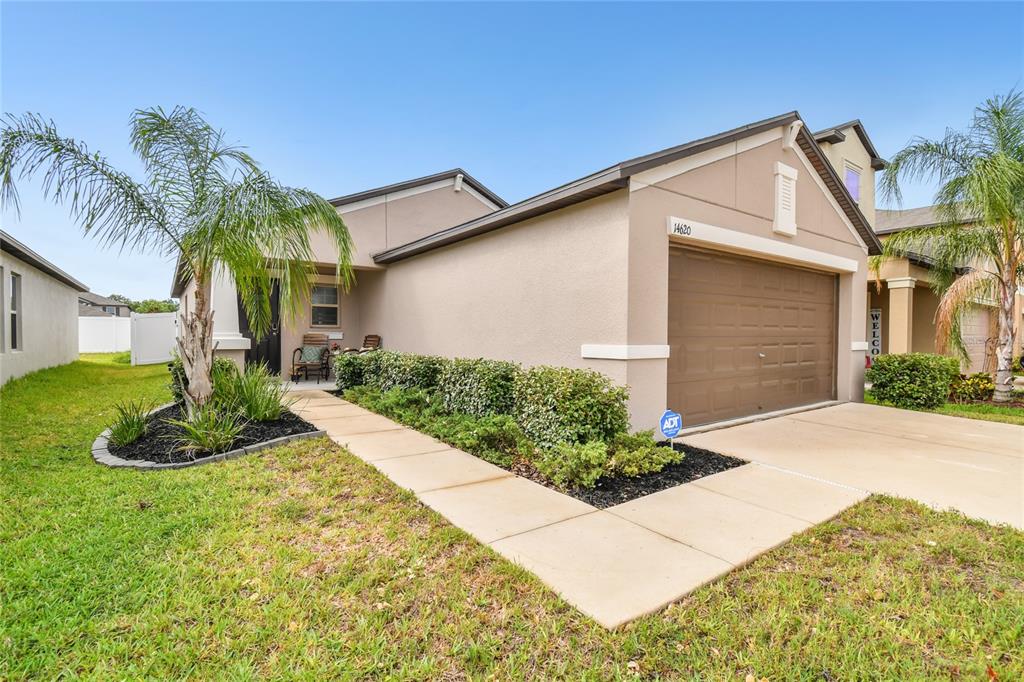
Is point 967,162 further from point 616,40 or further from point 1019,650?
point 1019,650

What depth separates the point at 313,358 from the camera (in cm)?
1169

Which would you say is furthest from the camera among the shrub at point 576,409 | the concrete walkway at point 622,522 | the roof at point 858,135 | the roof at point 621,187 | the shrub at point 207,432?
the roof at point 858,135

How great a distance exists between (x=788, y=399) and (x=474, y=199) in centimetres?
912

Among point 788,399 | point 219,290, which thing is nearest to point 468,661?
point 788,399

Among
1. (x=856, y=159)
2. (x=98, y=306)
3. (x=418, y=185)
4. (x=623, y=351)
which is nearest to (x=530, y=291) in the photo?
(x=623, y=351)

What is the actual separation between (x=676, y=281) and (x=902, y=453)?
10.5ft

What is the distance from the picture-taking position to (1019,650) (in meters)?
2.17

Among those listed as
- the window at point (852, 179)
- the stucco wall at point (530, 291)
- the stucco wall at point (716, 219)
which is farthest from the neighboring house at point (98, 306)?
the window at point (852, 179)

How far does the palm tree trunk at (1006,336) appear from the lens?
883 centimetres

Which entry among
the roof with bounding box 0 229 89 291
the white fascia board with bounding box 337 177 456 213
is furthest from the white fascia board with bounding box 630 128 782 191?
the roof with bounding box 0 229 89 291

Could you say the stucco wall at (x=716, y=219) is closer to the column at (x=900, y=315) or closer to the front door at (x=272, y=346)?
the column at (x=900, y=315)

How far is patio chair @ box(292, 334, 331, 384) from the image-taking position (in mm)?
11461

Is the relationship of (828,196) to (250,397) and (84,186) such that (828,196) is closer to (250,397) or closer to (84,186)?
(250,397)

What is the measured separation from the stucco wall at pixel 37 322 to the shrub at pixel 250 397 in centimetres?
680
